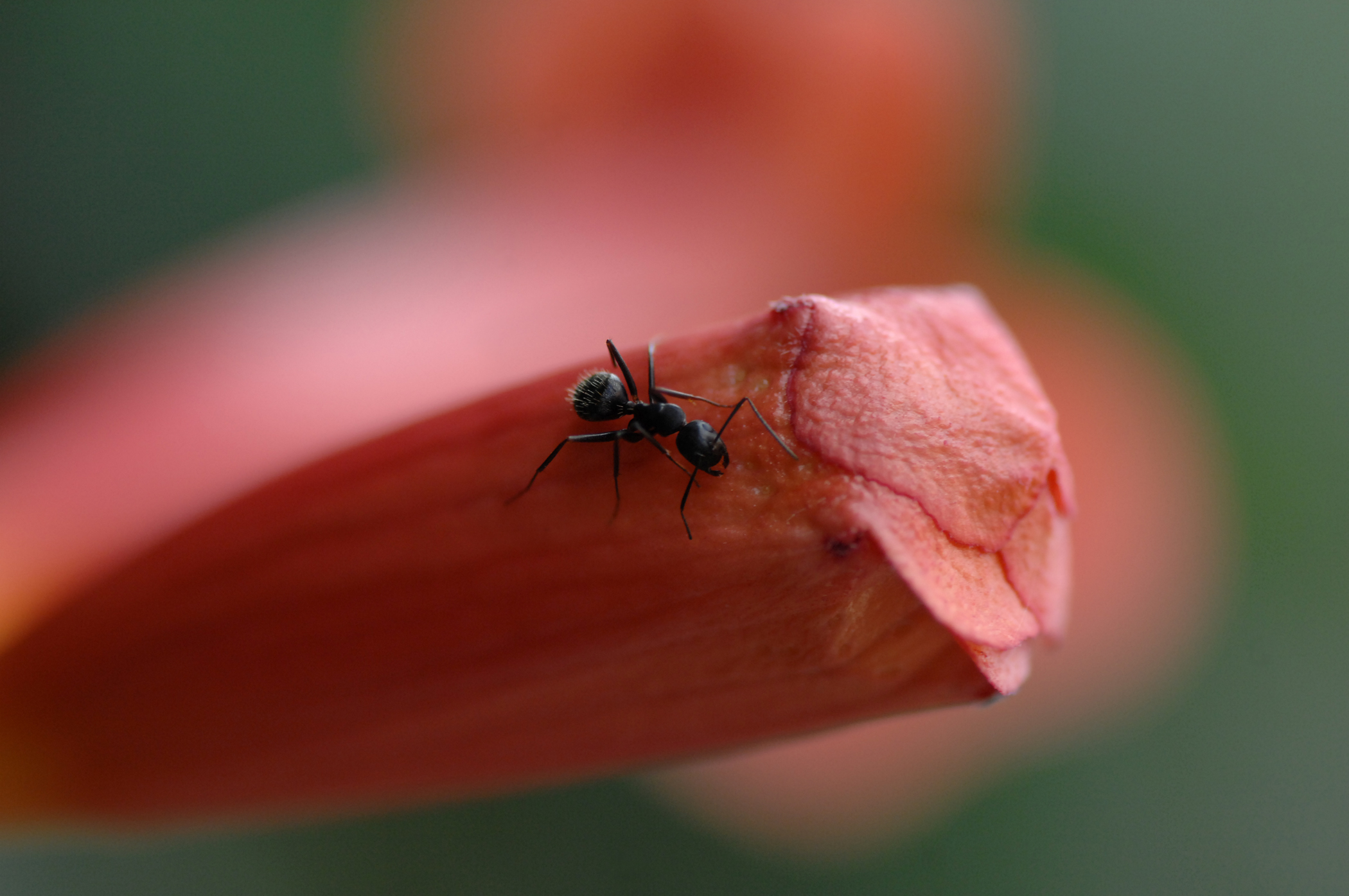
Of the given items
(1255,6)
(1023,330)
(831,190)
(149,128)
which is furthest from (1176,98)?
(149,128)

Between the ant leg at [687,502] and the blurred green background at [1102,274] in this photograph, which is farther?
the blurred green background at [1102,274]

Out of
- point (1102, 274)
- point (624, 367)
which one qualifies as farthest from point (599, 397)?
point (1102, 274)

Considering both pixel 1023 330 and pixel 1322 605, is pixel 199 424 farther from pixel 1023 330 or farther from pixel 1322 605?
pixel 1322 605

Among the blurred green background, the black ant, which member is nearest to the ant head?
the black ant

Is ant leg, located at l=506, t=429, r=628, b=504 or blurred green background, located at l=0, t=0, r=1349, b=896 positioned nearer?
ant leg, located at l=506, t=429, r=628, b=504

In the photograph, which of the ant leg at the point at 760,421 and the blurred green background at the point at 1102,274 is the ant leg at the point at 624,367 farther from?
the blurred green background at the point at 1102,274

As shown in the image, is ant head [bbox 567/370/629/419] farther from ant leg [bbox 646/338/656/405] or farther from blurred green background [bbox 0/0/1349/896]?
blurred green background [bbox 0/0/1349/896]

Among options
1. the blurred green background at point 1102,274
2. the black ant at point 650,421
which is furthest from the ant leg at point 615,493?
the blurred green background at point 1102,274
